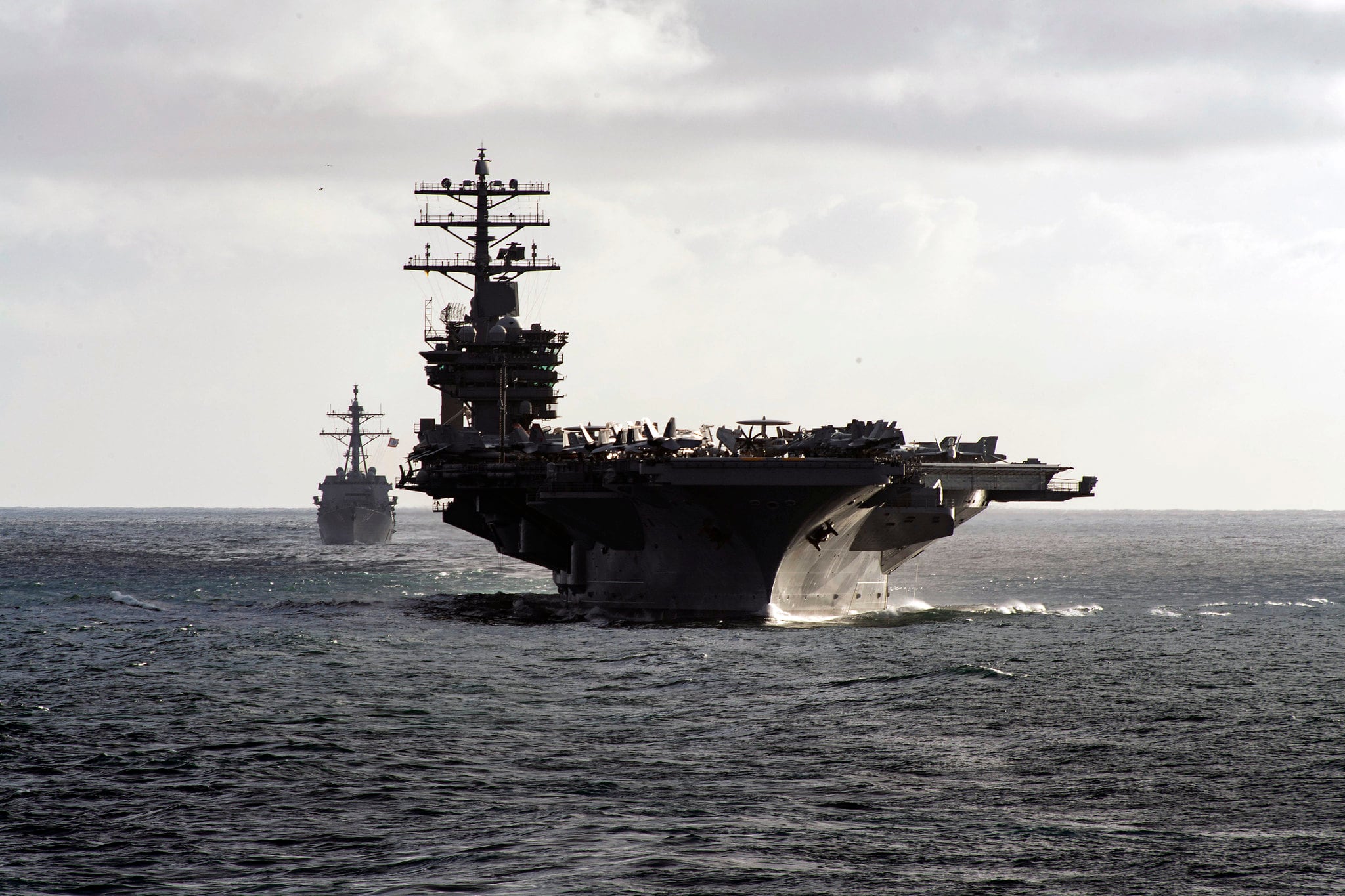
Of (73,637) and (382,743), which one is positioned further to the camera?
(73,637)

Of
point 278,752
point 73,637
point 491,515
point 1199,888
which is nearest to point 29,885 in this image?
point 278,752

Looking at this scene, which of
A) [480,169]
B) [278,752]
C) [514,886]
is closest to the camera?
[514,886]

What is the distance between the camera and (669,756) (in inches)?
713

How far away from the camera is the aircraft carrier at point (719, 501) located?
1229 inches

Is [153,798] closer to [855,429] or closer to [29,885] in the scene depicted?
[29,885]

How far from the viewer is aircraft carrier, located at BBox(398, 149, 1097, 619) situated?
102ft

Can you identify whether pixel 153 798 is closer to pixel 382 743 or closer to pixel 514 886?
Result: pixel 382 743

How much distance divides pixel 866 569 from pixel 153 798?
84.5 feet

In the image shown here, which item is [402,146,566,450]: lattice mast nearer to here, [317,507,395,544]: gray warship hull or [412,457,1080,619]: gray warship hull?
[412,457,1080,619]: gray warship hull

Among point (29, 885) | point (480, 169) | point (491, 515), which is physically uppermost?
point (480, 169)

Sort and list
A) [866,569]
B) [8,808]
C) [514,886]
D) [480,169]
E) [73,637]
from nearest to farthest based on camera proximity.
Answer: [514,886], [8,808], [73,637], [866,569], [480,169]

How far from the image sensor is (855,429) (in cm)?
3500

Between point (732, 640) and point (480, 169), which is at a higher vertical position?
point (480, 169)

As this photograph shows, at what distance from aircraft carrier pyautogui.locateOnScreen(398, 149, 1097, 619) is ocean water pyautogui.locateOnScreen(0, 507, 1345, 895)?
4.65 ft
